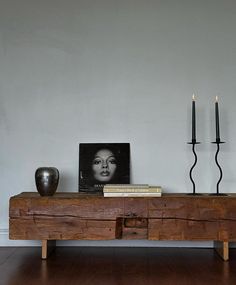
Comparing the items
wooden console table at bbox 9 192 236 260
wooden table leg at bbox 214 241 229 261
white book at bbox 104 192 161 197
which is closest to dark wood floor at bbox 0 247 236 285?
wooden table leg at bbox 214 241 229 261

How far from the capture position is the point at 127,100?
274 centimetres

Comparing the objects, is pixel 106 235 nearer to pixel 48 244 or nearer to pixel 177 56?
pixel 48 244

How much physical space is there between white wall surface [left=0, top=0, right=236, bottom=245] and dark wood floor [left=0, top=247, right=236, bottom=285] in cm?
44

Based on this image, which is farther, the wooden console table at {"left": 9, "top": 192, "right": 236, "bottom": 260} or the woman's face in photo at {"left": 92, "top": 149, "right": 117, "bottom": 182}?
the woman's face in photo at {"left": 92, "top": 149, "right": 117, "bottom": 182}

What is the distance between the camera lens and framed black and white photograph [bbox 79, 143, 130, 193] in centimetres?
266

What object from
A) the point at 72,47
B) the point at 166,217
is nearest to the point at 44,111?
the point at 72,47

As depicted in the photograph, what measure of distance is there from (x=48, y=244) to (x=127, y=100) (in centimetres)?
114

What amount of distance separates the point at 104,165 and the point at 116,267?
0.77 m

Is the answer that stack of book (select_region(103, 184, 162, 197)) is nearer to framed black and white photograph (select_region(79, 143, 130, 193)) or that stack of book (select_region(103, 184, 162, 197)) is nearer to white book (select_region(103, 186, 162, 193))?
white book (select_region(103, 186, 162, 193))

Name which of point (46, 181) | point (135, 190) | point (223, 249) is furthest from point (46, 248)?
point (223, 249)

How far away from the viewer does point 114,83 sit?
2.75m

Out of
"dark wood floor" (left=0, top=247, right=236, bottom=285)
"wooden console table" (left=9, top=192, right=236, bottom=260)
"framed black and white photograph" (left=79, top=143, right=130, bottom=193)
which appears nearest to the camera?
"dark wood floor" (left=0, top=247, right=236, bottom=285)

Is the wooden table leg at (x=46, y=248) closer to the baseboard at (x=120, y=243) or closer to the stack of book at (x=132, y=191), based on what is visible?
the baseboard at (x=120, y=243)

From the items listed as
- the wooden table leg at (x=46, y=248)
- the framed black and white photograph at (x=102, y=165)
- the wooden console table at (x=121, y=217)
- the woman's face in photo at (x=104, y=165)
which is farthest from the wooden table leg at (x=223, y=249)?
the wooden table leg at (x=46, y=248)
